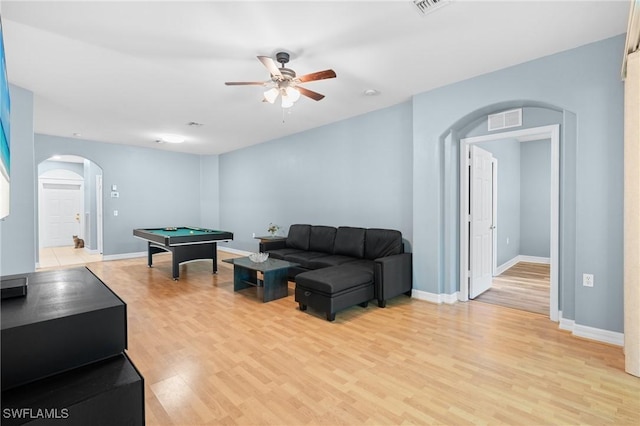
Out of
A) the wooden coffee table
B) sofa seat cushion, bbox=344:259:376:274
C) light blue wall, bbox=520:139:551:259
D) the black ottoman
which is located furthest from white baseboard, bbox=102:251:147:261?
light blue wall, bbox=520:139:551:259

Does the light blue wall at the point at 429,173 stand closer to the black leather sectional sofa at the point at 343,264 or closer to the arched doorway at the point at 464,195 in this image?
the arched doorway at the point at 464,195

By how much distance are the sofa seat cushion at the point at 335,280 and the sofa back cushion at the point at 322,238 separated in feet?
4.33

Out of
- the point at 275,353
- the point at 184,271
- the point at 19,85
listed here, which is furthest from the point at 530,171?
the point at 19,85

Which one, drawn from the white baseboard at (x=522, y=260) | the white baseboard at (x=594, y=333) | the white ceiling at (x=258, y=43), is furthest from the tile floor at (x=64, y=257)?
the white baseboard at (x=522, y=260)

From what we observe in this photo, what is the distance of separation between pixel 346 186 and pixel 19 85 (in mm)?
4607

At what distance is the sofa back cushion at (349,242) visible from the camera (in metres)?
4.66

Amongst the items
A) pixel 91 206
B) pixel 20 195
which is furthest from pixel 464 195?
pixel 91 206

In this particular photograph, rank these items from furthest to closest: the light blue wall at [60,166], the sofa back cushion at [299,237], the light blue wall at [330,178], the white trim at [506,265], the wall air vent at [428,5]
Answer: the light blue wall at [60,166] → the white trim at [506,265] → the sofa back cushion at [299,237] → the light blue wall at [330,178] → the wall air vent at [428,5]

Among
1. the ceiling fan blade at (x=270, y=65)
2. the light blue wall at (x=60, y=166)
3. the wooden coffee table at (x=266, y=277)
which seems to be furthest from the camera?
the light blue wall at (x=60, y=166)

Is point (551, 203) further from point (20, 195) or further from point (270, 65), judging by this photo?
point (20, 195)

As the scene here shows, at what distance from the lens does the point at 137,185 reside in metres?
7.62

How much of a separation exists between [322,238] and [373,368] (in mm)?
3016

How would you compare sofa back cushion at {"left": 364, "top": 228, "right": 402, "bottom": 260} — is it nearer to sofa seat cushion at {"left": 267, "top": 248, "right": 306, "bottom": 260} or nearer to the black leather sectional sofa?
the black leather sectional sofa

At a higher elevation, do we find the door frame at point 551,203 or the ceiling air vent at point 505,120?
the ceiling air vent at point 505,120
